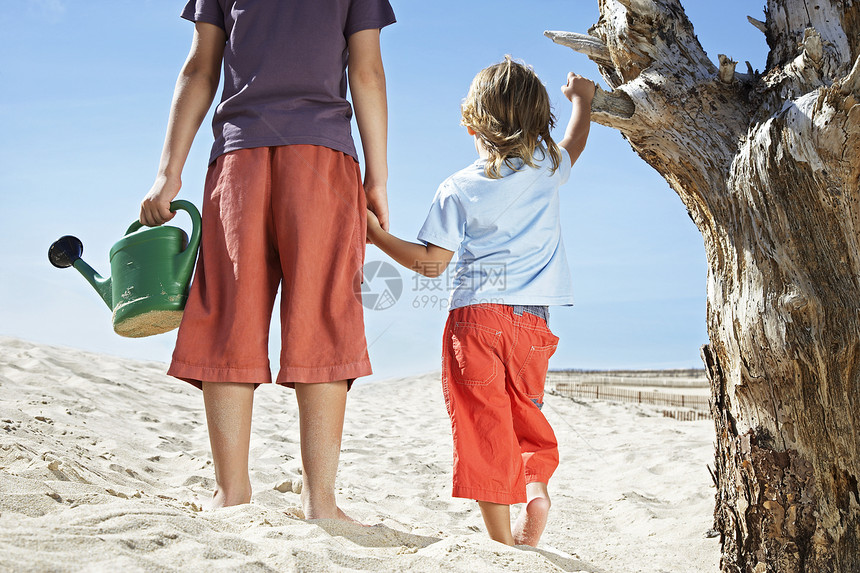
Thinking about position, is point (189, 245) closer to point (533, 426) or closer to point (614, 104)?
point (533, 426)

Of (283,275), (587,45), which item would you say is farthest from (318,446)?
(587,45)

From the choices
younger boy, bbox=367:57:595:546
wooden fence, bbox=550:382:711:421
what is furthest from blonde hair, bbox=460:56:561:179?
wooden fence, bbox=550:382:711:421

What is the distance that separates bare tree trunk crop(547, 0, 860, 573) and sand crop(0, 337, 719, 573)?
72 cm

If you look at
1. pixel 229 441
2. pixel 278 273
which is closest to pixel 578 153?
pixel 278 273

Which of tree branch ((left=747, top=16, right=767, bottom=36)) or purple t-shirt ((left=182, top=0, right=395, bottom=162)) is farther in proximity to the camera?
tree branch ((left=747, top=16, right=767, bottom=36))

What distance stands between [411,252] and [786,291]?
51.2 inches

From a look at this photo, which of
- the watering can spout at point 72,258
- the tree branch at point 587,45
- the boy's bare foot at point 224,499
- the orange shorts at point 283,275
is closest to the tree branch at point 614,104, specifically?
the tree branch at point 587,45

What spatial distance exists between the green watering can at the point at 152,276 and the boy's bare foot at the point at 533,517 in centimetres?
145

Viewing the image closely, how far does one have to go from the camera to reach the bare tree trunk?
2.13m

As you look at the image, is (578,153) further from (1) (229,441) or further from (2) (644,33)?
(1) (229,441)

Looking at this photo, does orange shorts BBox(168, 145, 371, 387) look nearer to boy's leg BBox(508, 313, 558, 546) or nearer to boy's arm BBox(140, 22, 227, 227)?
boy's arm BBox(140, 22, 227, 227)

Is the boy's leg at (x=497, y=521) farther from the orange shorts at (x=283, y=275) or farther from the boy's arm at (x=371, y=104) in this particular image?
the boy's arm at (x=371, y=104)

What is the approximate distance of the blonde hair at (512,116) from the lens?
2449mm

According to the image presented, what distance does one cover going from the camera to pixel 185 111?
7.92 feet
